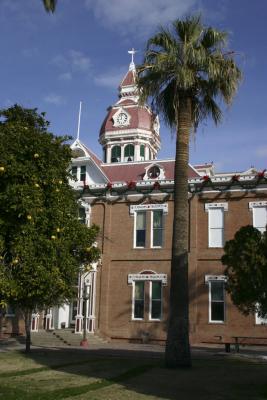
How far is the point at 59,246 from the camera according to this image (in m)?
16.5

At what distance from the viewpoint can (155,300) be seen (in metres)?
28.5

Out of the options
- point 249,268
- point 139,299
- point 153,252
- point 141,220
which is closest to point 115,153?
point 141,220

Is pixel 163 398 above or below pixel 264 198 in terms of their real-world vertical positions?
below

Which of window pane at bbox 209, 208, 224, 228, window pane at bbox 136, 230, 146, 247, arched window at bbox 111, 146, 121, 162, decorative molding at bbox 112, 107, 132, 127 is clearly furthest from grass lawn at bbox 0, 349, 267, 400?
decorative molding at bbox 112, 107, 132, 127

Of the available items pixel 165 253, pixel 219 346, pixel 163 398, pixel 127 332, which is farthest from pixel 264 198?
pixel 163 398

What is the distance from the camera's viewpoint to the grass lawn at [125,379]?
11.6 m

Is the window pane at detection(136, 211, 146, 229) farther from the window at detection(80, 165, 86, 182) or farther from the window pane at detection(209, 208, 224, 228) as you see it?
the window at detection(80, 165, 86, 182)

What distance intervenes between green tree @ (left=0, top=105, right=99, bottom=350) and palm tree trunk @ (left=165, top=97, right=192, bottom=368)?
3493 mm

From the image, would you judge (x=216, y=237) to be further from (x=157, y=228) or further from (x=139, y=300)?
(x=139, y=300)

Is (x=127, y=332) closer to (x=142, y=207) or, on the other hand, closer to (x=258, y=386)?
(x=142, y=207)

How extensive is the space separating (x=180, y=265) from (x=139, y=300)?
506 inches

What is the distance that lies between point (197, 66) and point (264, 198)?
11.8 meters

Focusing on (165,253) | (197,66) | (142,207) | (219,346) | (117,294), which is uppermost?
(197,66)

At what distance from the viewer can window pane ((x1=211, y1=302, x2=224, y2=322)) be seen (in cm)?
2702
